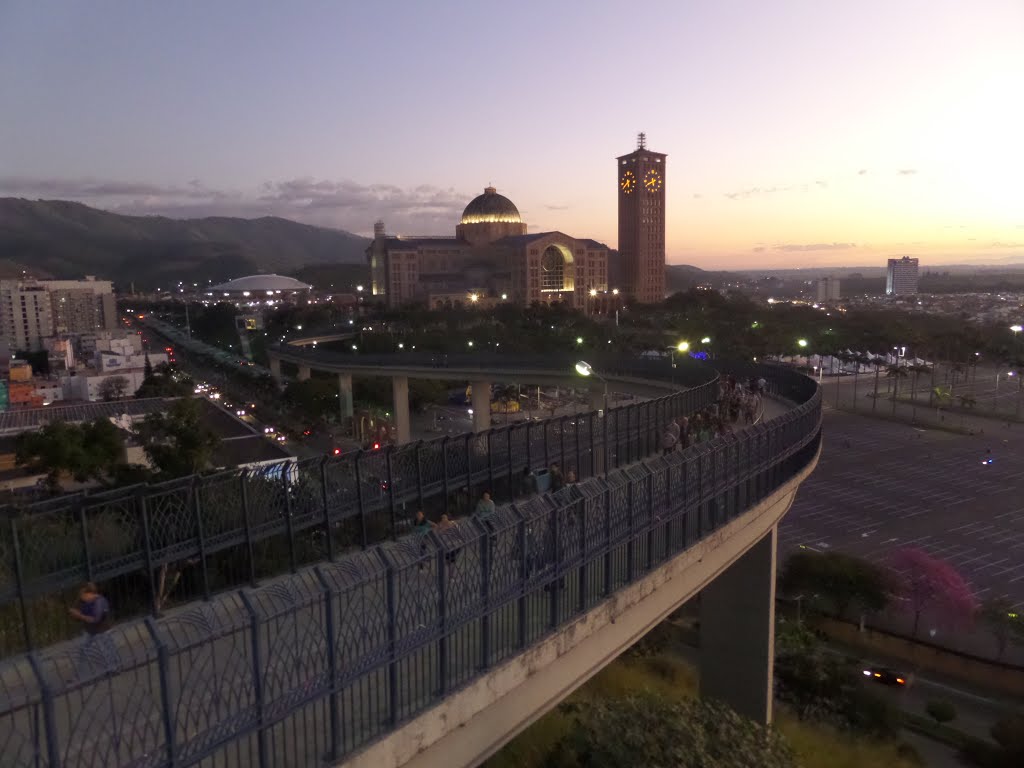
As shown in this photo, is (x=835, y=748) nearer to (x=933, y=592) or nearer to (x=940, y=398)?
(x=933, y=592)

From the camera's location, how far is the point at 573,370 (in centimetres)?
3198

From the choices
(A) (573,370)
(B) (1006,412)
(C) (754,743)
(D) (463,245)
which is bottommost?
(B) (1006,412)

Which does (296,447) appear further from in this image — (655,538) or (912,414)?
(912,414)

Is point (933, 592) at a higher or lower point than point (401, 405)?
lower

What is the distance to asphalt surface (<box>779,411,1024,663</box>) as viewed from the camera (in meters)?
26.2

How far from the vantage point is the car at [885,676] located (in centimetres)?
1970

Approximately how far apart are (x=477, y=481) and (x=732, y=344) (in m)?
53.4

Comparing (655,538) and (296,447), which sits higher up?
(655,538)

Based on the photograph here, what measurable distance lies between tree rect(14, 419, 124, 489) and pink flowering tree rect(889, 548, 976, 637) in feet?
76.7

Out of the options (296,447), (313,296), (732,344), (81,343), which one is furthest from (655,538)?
(313,296)

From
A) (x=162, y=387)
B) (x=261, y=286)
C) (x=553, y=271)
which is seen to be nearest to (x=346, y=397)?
(x=162, y=387)

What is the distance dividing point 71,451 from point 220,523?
44.1 feet

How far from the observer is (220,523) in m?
9.07

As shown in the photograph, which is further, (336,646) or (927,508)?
(927,508)
